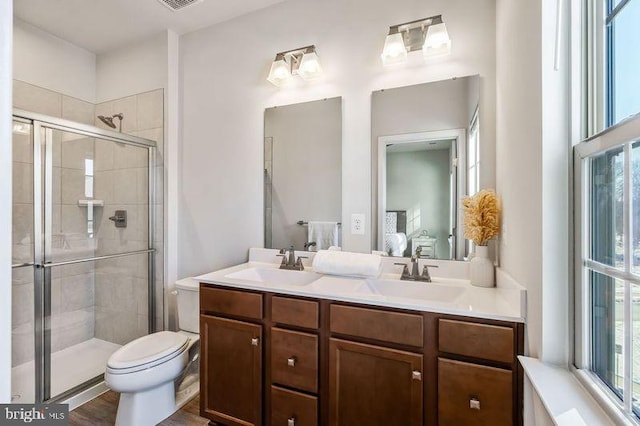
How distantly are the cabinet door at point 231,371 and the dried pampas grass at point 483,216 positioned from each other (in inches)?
47.6

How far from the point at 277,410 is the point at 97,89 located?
124 inches

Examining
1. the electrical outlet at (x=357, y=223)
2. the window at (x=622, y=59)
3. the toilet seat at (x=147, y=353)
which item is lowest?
the toilet seat at (x=147, y=353)

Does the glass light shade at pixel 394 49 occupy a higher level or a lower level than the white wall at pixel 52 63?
lower

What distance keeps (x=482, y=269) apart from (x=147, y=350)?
194 cm

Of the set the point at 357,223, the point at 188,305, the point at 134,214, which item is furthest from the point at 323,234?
the point at 134,214

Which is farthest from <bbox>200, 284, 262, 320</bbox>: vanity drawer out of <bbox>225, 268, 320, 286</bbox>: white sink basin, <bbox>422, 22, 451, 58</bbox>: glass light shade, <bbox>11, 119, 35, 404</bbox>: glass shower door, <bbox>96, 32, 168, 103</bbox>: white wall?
<bbox>96, 32, 168, 103</bbox>: white wall

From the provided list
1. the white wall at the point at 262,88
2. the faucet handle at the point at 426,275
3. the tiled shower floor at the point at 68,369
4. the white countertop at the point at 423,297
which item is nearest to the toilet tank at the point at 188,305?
the white wall at the point at 262,88

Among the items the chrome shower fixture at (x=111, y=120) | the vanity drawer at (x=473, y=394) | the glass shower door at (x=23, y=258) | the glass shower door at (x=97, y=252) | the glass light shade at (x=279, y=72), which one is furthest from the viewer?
the chrome shower fixture at (x=111, y=120)

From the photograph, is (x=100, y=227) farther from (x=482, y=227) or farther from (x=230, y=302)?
(x=482, y=227)

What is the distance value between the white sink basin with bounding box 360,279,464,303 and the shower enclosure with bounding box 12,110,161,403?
1.95 metres

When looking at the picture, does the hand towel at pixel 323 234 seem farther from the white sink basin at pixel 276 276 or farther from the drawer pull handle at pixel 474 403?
the drawer pull handle at pixel 474 403

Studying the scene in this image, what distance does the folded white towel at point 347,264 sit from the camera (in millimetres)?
1656

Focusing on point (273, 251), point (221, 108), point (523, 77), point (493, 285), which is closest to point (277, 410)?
point (273, 251)

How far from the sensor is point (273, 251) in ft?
7.06
